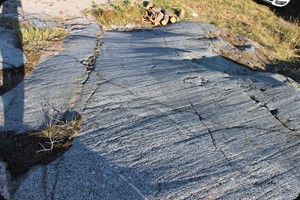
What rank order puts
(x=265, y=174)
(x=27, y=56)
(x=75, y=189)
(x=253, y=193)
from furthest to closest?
1. (x=27, y=56)
2. (x=265, y=174)
3. (x=253, y=193)
4. (x=75, y=189)

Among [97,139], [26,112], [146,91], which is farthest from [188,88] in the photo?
[26,112]

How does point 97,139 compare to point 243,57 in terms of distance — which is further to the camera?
point 243,57

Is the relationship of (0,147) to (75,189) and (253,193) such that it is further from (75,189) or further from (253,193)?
(253,193)

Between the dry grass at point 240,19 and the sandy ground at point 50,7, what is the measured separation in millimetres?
428

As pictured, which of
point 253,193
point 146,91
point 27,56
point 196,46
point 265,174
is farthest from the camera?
point 196,46

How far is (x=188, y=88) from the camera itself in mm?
4324

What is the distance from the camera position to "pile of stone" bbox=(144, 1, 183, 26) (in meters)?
8.03

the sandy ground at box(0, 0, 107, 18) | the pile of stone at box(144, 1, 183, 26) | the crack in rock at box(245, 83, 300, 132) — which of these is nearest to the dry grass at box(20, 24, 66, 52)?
the sandy ground at box(0, 0, 107, 18)

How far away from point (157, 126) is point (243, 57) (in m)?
3.92

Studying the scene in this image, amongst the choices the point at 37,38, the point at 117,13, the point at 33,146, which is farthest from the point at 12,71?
the point at 117,13

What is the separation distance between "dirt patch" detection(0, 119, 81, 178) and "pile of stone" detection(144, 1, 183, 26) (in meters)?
5.31

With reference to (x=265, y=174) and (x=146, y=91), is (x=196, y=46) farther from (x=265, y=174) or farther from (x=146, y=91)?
(x=265, y=174)

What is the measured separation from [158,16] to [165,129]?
17.4ft

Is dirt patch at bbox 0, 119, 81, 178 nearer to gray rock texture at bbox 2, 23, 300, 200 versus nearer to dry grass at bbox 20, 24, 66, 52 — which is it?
gray rock texture at bbox 2, 23, 300, 200
